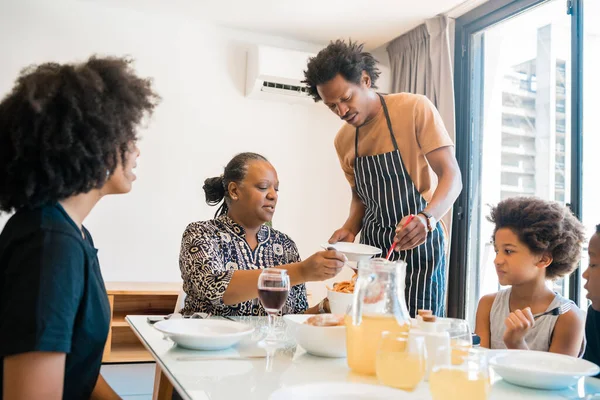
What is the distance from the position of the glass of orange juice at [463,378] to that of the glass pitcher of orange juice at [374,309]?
0.17m

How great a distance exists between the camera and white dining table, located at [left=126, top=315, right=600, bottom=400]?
0.90 m

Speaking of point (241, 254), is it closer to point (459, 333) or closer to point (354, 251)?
point (354, 251)

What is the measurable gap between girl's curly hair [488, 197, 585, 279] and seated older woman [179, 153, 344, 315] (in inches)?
28.8

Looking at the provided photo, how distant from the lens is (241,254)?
1.90 meters

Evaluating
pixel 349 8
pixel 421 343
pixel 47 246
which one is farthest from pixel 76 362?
pixel 349 8

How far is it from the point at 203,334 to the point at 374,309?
1.22ft

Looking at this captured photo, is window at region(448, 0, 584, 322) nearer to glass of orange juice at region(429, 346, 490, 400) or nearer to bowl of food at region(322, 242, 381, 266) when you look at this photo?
bowl of food at region(322, 242, 381, 266)

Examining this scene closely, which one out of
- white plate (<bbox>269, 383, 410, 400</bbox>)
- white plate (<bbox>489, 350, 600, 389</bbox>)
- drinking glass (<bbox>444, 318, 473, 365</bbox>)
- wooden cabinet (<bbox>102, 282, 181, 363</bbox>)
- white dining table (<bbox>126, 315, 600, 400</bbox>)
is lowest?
wooden cabinet (<bbox>102, 282, 181, 363</bbox>)

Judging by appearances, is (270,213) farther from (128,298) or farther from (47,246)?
(128,298)

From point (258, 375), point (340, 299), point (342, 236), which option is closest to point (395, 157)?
point (342, 236)

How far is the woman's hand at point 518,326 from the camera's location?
1.37 m

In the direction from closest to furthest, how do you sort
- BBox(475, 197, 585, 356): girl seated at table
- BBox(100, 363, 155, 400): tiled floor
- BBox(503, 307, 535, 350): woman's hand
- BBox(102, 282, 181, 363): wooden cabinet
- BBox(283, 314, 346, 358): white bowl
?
BBox(283, 314, 346, 358): white bowl < BBox(503, 307, 535, 350): woman's hand < BBox(475, 197, 585, 356): girl seated at table < BBox(100, 363, 155, 400): tiled floor < BBox(102, 282, 181, 363): wooden cabinet

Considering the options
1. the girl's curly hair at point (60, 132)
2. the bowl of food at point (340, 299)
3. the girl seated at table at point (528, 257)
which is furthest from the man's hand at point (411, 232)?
the girl's curly hair at point (60, 132)

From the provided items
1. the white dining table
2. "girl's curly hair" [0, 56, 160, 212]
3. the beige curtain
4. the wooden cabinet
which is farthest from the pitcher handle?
the beige curtain
